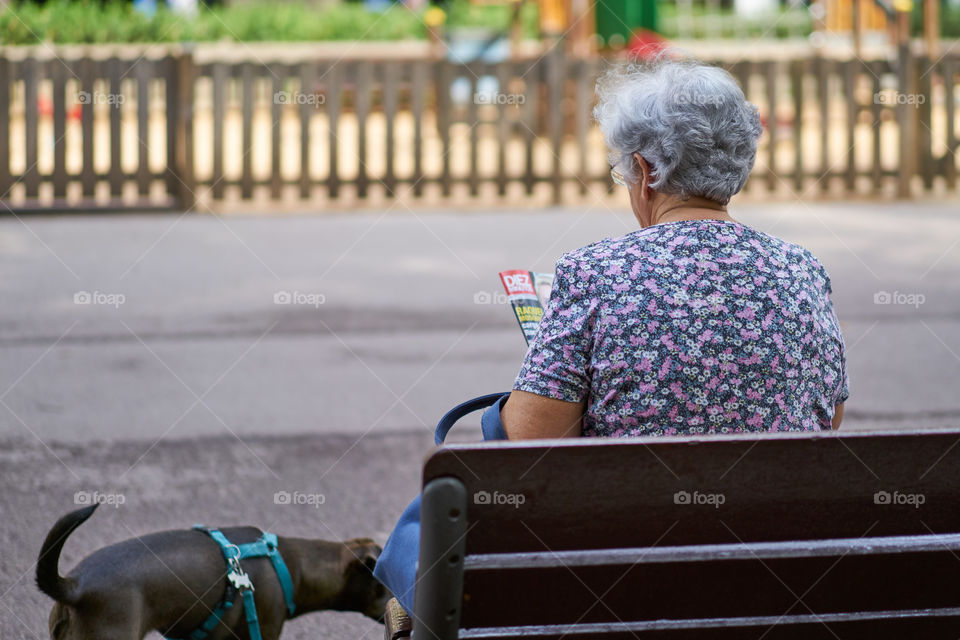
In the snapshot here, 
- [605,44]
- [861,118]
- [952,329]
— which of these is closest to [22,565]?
[952,329]

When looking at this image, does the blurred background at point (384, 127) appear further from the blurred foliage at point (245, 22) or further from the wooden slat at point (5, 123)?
the blurred foliage at point (245, 22)

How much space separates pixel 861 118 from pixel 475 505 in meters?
11.8

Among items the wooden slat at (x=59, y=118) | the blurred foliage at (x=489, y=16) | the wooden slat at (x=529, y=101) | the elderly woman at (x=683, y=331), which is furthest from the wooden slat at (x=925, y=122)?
the blurred foliage at (x=489, y=16)

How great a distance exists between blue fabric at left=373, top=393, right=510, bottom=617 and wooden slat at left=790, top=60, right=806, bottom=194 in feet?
31.7

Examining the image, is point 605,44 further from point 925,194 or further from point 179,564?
point 179,564

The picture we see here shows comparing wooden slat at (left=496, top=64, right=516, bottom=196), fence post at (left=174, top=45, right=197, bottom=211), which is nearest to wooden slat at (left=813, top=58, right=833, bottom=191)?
wooden slat at (left=496, top=64, right=516, bottom=196)

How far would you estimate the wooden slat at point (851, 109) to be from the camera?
1135 centimetres

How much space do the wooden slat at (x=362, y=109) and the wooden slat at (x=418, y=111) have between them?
408mm

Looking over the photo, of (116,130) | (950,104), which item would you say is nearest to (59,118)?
(116,130)

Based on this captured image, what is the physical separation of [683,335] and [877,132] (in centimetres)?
992

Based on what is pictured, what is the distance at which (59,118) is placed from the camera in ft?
33.0

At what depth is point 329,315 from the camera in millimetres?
6824

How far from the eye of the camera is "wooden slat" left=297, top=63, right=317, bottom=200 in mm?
10523

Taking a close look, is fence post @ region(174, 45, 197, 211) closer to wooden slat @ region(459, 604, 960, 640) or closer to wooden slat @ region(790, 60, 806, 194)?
wooden slat @ region(790, 60, 806, 194)
